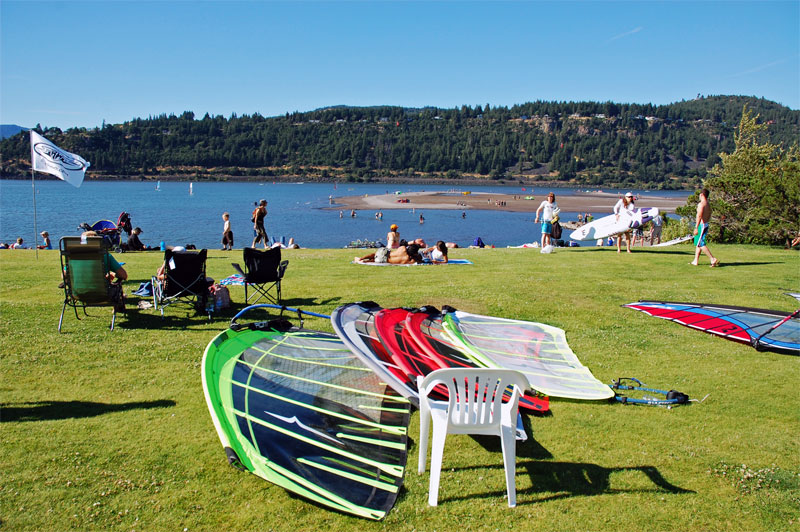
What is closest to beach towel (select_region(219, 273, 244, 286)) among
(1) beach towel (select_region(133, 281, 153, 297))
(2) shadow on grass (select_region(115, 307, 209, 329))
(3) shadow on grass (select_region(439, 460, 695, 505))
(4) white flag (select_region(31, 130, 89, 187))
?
(1) beach towel (select_region(133, 281, 153, 297))

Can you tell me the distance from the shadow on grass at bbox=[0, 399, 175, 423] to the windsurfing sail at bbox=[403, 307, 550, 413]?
9.59 feet

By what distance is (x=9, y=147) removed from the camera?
192 meters

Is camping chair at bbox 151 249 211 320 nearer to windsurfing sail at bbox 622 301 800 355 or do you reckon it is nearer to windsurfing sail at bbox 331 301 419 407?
windsurfing sail at bbox 331 301 419 407

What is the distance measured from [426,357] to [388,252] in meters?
8.39

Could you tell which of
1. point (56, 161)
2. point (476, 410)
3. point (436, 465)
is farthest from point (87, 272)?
point (56, 161)

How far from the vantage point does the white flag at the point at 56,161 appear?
1523 cm

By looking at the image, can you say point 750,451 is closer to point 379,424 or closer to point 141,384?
point 379,424

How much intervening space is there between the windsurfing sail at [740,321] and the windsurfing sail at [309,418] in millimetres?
5410

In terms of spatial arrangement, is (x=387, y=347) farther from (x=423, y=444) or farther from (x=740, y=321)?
(x=740, y=321)

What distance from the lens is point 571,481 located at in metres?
4.25

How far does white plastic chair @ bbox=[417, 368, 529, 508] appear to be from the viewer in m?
3.85

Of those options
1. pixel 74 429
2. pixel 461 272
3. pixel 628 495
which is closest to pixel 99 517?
pixel 74 429

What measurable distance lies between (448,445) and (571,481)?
110 centimetres

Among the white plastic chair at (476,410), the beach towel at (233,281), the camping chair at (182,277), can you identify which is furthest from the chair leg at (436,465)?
the beach towel at (233,281)
